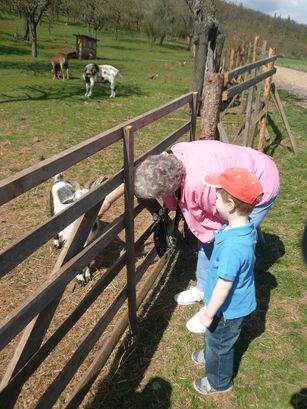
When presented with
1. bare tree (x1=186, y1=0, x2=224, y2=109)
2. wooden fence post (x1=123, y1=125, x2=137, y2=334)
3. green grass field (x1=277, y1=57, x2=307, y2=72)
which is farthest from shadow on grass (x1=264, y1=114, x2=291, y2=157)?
green grass field (x1=277, y1=57, x2=307, y2=72)

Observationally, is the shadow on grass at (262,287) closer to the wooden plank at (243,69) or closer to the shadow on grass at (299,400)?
the shadow on grass at (299,400)

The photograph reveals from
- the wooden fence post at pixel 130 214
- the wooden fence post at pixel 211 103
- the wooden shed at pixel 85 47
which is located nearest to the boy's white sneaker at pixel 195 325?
the wooden fence post at pixel 130 214

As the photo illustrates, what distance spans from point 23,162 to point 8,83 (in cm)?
987

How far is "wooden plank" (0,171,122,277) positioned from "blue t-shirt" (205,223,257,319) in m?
0.82

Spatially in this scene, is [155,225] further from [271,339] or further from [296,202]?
[296,202]

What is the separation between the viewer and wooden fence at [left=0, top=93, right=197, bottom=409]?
1.80 meters

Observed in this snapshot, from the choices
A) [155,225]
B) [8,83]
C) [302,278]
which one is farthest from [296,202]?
[8,83]

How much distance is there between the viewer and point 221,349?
8.93 ft

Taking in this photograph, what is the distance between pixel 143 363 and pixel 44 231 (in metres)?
1.90

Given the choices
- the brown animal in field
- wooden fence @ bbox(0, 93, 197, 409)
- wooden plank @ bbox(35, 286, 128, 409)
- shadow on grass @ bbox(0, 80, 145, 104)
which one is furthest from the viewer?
the brown animal in field

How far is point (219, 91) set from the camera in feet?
13.8

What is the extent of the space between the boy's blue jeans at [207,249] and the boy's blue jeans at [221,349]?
34.7 inches

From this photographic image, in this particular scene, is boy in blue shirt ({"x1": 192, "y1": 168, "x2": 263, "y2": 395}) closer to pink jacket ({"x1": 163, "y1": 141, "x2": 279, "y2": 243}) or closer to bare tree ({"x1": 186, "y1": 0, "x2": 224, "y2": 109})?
pink jacket ({"x1": 163, "y1": 141, "x2": 279, "y2": 243})

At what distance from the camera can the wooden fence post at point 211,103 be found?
421 centimetres
